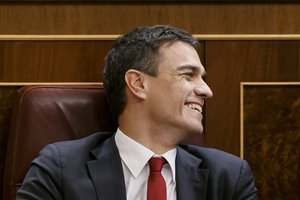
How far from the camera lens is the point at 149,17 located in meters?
1.58

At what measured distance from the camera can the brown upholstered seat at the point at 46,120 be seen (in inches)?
51.6

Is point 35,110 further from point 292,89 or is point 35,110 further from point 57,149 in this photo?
point 292,89

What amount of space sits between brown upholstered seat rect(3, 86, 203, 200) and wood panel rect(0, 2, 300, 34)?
0.79 feet

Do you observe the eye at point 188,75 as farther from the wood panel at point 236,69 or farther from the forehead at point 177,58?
the wood panel at point 236,69

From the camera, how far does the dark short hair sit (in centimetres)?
133

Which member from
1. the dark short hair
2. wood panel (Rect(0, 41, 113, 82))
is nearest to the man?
the dark short hair

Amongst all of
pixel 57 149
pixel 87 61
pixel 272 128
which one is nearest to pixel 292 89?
pixel 272 128

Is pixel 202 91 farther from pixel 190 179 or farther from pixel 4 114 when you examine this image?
pixel 4 114

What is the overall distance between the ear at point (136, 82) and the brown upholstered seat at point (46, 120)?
0.30ft

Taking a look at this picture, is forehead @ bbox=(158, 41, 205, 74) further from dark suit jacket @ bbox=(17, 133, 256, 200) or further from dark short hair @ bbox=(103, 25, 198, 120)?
dark suit jacket @ bbox=(17, 133, 256, 200)

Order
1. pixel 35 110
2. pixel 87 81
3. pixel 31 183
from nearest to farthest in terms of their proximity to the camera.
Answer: pixel 31 183 → pixel 35 110 → pixel 87 81

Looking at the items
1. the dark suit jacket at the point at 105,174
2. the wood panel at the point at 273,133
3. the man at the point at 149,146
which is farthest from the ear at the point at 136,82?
the wood panel at the point at 273,133

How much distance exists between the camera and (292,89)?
1.57 m

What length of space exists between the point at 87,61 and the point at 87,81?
5 centimetres
